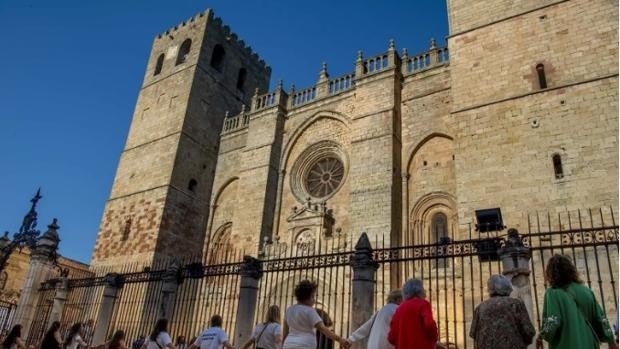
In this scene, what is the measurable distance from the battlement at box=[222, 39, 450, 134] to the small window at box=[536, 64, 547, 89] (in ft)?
12.8

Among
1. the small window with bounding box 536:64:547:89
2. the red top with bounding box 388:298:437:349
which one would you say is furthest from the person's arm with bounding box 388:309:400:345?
the small window with bounding box 536:64:547:89

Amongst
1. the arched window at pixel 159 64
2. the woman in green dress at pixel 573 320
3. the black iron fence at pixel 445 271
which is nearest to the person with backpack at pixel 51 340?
the black iron fence at pixel 445 271

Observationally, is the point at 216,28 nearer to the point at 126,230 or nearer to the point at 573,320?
the point at 126,230

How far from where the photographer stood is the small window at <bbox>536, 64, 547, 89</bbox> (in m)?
9.26

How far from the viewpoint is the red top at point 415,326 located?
10.1 ft

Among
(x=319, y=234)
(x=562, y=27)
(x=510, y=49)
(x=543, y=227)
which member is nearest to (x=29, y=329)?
(x=319, y=234)

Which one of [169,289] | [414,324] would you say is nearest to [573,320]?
[414,324]

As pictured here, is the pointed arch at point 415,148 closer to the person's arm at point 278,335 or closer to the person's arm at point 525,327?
the person's arm at point 278,335

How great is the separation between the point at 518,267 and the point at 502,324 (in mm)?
2863

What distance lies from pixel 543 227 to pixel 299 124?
32.5 feet

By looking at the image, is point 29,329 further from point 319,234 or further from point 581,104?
point 581,104

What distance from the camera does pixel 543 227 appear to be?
796 centimetres

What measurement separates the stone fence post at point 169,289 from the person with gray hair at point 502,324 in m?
6.25

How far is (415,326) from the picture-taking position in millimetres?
3125
